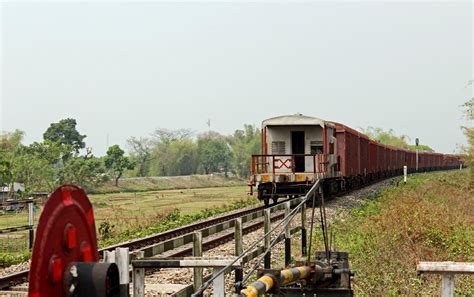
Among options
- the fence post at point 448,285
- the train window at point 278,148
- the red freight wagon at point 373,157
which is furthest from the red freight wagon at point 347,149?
the fence post at point 448,285

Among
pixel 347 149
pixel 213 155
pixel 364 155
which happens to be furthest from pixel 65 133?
pixel 347 149

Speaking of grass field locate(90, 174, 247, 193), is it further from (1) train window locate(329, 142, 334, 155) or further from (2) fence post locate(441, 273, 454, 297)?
(2) fence post locate(441, 273, 454, 297)

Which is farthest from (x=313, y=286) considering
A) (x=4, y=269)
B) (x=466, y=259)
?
(x=4, y=269)

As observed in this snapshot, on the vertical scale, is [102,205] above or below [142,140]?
below

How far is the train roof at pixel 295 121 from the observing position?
76.5 feet

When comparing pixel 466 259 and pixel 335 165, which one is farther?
pixel 335 165

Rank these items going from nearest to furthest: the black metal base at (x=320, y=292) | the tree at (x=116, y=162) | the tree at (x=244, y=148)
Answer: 1. the black metal base at (x=320, y=292)
2. the tree at (x=116, y=162)
3. the tree at (x=244, y=148)

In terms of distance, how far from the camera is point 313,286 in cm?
630

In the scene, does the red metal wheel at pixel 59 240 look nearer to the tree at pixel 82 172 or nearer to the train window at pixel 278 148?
the train window at pixel 278 148

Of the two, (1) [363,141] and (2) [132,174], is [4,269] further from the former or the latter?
(2) [132,174]

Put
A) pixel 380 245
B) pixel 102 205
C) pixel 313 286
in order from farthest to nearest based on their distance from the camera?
pixel 102 205
pixel 380 245
pixel 313 286

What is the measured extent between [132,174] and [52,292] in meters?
118

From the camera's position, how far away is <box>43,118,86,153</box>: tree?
334 ft

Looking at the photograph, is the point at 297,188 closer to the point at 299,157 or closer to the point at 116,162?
the point at 299,157
